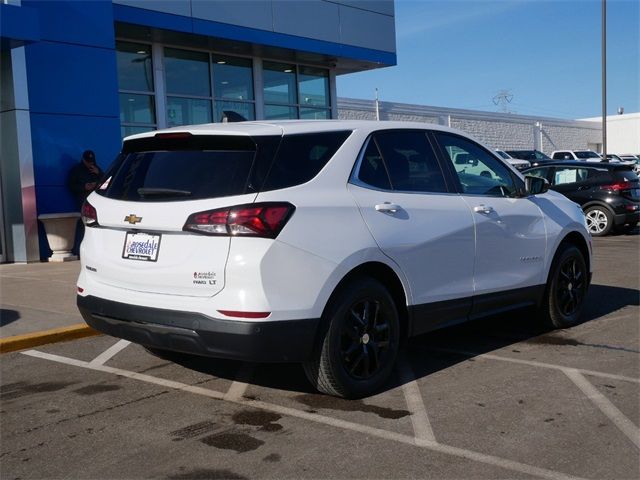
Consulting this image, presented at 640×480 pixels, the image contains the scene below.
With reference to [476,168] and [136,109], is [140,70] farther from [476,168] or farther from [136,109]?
[476,168]

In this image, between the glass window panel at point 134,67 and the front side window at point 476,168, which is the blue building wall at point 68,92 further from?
the front side window at point 476,168

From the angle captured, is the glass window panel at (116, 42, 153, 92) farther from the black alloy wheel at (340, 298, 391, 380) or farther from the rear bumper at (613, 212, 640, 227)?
the black alloy wheel at (340, 298, 391, 380)

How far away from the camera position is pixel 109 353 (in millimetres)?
6398

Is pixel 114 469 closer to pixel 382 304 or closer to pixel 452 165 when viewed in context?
pixel 382 304

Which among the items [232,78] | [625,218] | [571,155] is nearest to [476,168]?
[625,218]

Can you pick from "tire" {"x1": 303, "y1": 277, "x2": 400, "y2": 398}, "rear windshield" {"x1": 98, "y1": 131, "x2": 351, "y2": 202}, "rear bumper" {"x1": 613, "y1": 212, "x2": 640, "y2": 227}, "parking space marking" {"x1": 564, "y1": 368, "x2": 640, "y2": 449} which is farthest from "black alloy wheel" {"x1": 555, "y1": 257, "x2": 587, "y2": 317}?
"rear bumper" {"x1": 613, "y1": 212, "x2": 640, "y2": 227}

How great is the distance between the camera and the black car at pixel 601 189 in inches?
641

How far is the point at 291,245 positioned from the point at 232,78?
46.1 ft

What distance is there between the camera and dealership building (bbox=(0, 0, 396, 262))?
1239 cm

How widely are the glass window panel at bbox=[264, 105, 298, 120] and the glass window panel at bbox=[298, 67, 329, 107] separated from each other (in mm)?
349

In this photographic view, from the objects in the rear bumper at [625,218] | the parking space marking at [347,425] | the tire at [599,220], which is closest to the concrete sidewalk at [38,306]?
the parking space marking at [347,425]

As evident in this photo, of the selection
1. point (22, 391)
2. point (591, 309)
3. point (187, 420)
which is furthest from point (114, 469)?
point (591, 309)

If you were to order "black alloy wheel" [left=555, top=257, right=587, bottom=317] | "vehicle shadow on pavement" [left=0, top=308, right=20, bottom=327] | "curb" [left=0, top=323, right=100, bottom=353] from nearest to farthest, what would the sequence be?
"curb" [left=0, top=323, right=100, bottom=353] → "black alloy wheel" [left=555, top=257, right=587, bottom=317] → "vehicle shadow on pavement" [left=0, top=308, right=20, bottom=327]

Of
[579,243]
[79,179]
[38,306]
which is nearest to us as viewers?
[579,243]
